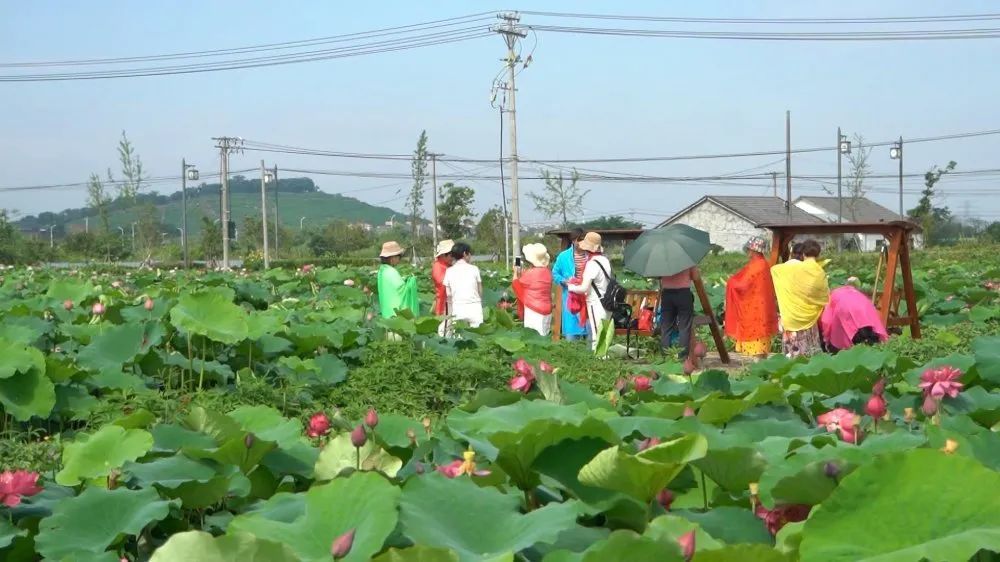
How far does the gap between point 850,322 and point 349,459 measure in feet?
28.4

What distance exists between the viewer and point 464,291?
33.5 feet

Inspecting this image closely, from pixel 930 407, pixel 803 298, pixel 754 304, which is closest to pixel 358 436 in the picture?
pixel 930 407

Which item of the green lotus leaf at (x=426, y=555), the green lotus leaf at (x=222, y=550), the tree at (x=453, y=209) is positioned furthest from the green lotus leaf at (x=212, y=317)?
the tree at (x=453, y=209)

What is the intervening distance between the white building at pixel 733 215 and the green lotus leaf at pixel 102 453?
6014 cm

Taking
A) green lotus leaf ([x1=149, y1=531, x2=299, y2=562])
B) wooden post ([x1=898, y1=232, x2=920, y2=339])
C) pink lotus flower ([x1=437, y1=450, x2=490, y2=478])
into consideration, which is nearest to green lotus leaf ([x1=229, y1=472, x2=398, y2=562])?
green lotus leaf ([x1=149, y1=531, x2=299, y2=562])

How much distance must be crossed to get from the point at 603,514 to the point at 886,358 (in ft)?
7.34

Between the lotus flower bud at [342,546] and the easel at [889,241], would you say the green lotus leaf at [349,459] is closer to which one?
the lotus flower bud at [342,546]

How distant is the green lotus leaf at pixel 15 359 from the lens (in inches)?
229

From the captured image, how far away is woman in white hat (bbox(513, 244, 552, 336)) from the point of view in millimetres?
10945

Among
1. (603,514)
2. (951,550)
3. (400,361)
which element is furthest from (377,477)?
(400,361)

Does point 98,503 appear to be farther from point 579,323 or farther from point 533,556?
point 579,323

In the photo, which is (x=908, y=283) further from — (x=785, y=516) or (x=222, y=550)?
(x=222, y=550)

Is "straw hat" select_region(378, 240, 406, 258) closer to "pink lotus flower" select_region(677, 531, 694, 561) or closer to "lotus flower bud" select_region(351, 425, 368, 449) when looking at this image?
"lotus flower bud" select_region(351, 425, 368, 449)

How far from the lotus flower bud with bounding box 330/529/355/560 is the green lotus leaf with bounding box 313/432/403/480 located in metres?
0.55
